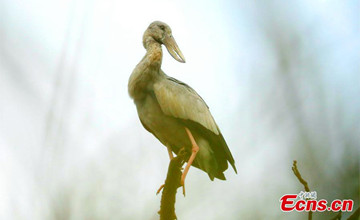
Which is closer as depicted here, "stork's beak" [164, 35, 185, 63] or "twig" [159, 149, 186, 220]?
"twig" [159, 149, 186, 220]

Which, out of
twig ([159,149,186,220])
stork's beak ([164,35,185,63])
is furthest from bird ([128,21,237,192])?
twig ([159,149,186,220])

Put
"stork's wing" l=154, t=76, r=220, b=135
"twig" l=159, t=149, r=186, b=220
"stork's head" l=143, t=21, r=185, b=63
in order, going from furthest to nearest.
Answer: "stork's head" l=143, t=21, r=185, b=63
"stork's wing" l=154, t=76, r=220, b=135
"twig" l=159, t=149, r=186, b=220

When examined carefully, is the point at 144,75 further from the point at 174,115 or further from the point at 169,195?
the point at 169,195

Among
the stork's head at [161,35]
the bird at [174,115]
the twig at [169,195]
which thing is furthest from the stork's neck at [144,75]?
the twig at [169,195]

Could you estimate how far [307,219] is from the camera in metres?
1.92

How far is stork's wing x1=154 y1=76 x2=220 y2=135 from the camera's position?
Result: 4188mm

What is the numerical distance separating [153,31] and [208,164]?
1.61m

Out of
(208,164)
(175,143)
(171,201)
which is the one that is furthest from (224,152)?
(171,201)

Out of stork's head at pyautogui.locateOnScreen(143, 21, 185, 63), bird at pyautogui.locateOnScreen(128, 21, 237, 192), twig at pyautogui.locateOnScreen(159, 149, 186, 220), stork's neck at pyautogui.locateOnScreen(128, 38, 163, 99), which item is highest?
stork's head at pyautogui.locateOnScreen(143, 21, 185, 63)

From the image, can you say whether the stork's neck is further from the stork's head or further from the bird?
the stork's head

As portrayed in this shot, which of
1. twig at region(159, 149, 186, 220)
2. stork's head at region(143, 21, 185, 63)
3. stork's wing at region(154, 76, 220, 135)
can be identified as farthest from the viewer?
stork's head at region(143, 21, 185, 63)

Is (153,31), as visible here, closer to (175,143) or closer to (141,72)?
(141,72)

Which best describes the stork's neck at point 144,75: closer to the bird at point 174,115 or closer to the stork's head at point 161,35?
the bird at point 174,115

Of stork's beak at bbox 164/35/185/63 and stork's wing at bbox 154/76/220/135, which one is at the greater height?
stork's beak at bbox 164/35/185/63
